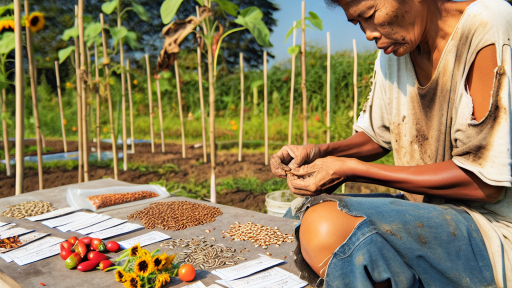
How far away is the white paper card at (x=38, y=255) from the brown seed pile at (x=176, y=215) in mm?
481

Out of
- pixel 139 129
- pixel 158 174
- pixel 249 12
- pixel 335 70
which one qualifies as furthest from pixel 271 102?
pixel 249 12

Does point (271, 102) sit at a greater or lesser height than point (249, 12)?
lesser

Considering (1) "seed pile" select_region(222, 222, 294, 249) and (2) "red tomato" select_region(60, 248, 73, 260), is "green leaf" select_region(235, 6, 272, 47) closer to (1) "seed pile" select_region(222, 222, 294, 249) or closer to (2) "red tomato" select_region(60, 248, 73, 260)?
(1) "seed pile" select_region(222, 222, 294, 249)

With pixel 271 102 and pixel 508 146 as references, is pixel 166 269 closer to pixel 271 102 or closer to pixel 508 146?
pixel 508 146

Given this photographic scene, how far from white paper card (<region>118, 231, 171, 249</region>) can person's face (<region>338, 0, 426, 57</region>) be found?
1.38 metres

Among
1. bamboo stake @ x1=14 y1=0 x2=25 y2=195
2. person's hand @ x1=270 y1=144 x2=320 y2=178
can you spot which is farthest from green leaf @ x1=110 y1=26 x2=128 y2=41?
person's hand @ x1=270 y1=144 x2=320 y2=178

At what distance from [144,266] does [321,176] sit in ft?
2.36

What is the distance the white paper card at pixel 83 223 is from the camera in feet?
6.86

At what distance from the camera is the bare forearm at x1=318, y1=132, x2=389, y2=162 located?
5.30 ft

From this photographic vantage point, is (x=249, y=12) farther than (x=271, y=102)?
No

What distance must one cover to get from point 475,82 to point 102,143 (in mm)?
6605

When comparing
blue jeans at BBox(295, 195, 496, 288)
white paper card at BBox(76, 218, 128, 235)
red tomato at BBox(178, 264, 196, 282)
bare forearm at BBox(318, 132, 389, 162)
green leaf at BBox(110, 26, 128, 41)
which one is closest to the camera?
blue jeans at BBox(295, 195, 496, 288)

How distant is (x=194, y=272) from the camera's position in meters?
1.47

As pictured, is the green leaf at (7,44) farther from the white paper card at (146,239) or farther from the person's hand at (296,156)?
the person's hand at (296,156)
